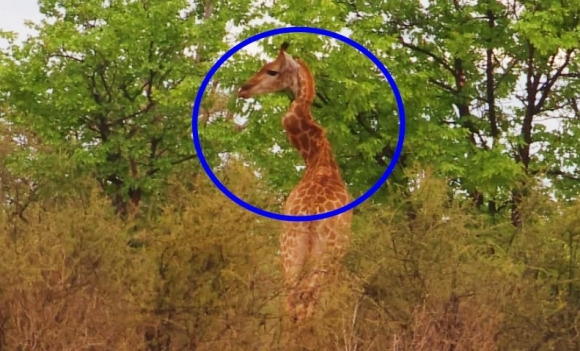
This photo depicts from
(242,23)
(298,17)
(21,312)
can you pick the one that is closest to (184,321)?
(21,312)

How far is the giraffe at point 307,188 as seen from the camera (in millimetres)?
12422

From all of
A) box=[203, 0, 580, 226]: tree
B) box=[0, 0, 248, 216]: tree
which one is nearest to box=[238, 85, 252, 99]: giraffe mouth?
box=[203, 0, 580, 226]: tree

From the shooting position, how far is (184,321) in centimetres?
988

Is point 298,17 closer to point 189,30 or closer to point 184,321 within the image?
point 189,30

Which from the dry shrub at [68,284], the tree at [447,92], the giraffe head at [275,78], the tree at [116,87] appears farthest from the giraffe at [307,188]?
the tree at [116,87]

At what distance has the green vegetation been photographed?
9.90 meters

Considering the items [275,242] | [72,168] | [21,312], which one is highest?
[72,168]

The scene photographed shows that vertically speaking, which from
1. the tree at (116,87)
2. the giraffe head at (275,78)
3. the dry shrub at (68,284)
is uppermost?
the tree at (116,87)

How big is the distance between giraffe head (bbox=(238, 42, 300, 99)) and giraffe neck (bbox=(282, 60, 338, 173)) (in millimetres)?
72

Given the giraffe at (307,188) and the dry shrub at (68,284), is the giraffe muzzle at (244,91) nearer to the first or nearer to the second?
the giraffe at (307,188)

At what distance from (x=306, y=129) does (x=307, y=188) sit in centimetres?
85

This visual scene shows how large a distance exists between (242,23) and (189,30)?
7.15 feet

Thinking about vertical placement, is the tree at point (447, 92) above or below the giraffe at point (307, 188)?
above

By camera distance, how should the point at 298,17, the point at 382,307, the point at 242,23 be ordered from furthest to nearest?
the point at 242,23 → the point at 298,17 → the point at 382,307
